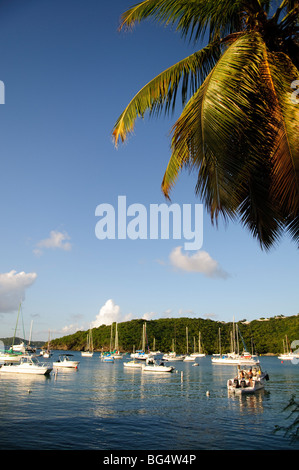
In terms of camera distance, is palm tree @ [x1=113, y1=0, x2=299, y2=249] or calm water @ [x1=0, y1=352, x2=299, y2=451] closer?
palm tree @ [x1=113, y1=0, x2=299, y2=249]

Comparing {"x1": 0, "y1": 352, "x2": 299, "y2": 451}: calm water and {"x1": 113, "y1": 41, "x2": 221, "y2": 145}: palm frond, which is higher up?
{"x1": 113, "y1": 41, "x2": 221, "y2": 145}: palm frond

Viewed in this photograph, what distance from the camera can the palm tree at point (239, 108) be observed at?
5.74 meters

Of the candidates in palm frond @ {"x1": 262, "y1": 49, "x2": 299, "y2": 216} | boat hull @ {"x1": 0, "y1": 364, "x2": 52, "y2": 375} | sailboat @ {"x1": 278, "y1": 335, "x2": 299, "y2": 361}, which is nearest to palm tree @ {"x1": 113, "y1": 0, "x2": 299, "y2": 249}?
palm frond @ {"x1": 262, "y1": 49, "x2": 299, "y2": 216}

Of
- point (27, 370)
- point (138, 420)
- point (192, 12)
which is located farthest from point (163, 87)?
point (27, 370)

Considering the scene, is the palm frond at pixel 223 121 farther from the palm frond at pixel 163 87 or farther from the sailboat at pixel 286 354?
the sailboat at pixel 286 354

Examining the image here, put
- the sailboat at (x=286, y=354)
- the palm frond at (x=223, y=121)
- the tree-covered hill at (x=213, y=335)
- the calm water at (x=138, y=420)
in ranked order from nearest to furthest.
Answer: the palm frond at (x=223, y=121)
the calm water at (x=138, y=420)
the sailboat at (x=286, y=354)
the tree-covered hill at (x=213, y=335)

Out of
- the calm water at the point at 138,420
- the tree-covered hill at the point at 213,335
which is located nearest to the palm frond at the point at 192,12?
the calm water at the point at 138,420

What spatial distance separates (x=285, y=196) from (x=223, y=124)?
63.6 inches

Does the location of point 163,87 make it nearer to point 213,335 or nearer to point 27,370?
point 27,370

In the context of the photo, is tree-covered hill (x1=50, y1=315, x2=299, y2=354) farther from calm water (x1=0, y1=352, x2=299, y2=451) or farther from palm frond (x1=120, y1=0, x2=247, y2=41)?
palm frond (x1=120, y1=0, x2=247, y2=41)

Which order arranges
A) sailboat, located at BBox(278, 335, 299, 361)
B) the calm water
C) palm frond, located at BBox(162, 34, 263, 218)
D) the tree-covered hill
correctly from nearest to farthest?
palm frond, located at BBox(162, 34, 263, 218)
the calm water
sailboat, located at BBox(278, 335, 299, 361)
the tree-covered hill

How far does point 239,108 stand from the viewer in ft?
18.9

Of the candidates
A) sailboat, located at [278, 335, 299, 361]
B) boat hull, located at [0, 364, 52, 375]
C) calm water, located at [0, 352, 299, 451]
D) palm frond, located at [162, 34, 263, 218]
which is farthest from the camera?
sailboat, located at [278, 335, 299, 361]

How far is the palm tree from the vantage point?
574cm
